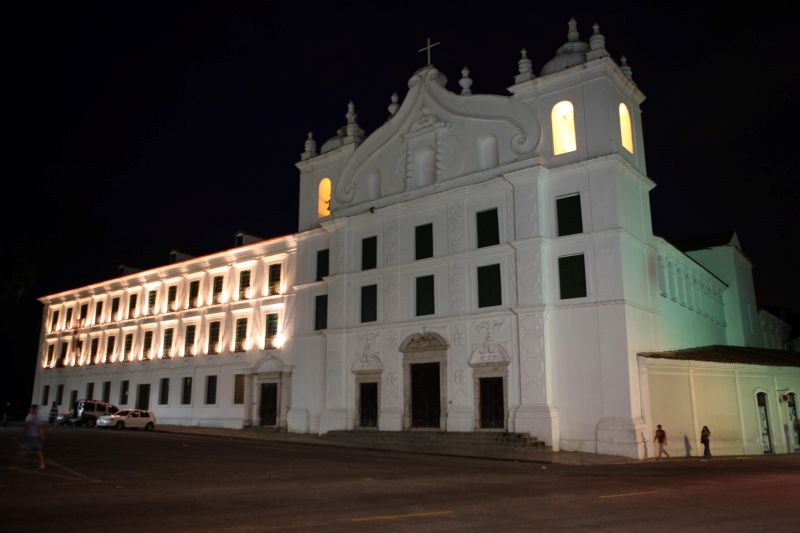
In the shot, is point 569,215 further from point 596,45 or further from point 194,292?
point 194,292

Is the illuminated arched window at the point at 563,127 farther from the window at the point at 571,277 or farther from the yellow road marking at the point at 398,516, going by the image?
the yellow road marking at the point at 398,516

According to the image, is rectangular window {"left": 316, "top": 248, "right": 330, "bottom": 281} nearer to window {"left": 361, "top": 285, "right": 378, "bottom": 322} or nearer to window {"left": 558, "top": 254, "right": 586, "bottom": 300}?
window {"left": 361, "top": 285, "right": 378, "bottom": 322}

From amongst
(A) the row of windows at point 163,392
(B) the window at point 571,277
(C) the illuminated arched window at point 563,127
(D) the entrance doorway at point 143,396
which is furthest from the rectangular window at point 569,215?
Result: (D) the entrance doorway at point 143,396

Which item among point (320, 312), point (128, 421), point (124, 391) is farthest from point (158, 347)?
point (320, 312)

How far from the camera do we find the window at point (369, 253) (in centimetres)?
3303

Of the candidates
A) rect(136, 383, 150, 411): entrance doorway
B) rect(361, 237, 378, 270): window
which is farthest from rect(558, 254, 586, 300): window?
rect(136, 383, 150, 411): entrance doorway

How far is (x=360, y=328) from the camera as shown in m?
32.2

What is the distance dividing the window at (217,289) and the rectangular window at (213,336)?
5.27ft

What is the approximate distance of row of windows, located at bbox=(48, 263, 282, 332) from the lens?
39844 millimetres

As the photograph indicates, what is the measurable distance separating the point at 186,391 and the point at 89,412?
607 cm

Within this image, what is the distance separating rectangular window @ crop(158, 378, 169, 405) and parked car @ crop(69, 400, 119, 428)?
3.34 m

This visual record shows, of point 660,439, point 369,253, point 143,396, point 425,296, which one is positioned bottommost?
point 660,439

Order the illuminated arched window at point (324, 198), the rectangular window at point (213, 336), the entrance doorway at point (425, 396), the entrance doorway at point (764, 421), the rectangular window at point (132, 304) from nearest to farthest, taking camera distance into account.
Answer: the entrance doorway at point (764, 421), the entrance doorway at point (425, 396), the illuminated arched window at point (324, 198), the rectangular window at point (213, 336), the rectangular window at point (132, 304)

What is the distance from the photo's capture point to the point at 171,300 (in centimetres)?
4638
